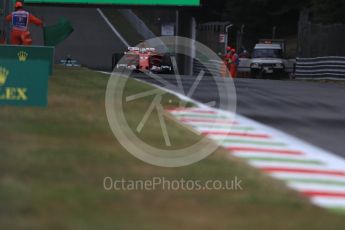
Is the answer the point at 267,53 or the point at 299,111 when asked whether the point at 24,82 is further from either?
the point at 267,53

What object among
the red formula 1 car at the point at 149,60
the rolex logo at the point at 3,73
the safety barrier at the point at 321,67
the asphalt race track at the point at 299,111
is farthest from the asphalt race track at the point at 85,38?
the rolex logo at the point at 3,73

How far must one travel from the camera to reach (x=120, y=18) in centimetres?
6500

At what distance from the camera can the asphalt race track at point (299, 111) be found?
35.9 ft

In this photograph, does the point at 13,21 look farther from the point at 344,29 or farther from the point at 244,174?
the point at 344,29

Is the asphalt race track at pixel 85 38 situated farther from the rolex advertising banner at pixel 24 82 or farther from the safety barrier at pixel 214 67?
the rolex advertising banner at pixel 24 82

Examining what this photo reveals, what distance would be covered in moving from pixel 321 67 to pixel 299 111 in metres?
19.5

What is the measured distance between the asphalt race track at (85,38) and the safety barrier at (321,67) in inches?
717

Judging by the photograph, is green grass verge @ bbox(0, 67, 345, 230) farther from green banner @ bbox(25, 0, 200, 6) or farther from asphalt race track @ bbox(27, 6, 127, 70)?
asphalt race track @ bbox(27, 6, 127, 70)

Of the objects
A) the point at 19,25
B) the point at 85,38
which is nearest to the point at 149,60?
the point at 19,25

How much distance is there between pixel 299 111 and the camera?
14383mm

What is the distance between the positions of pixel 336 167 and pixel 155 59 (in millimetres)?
30734

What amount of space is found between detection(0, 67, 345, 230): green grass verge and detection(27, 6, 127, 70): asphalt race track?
136ft

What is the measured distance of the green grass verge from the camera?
5695 millimetres

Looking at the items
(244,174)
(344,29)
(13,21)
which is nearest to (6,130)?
(244,174)
